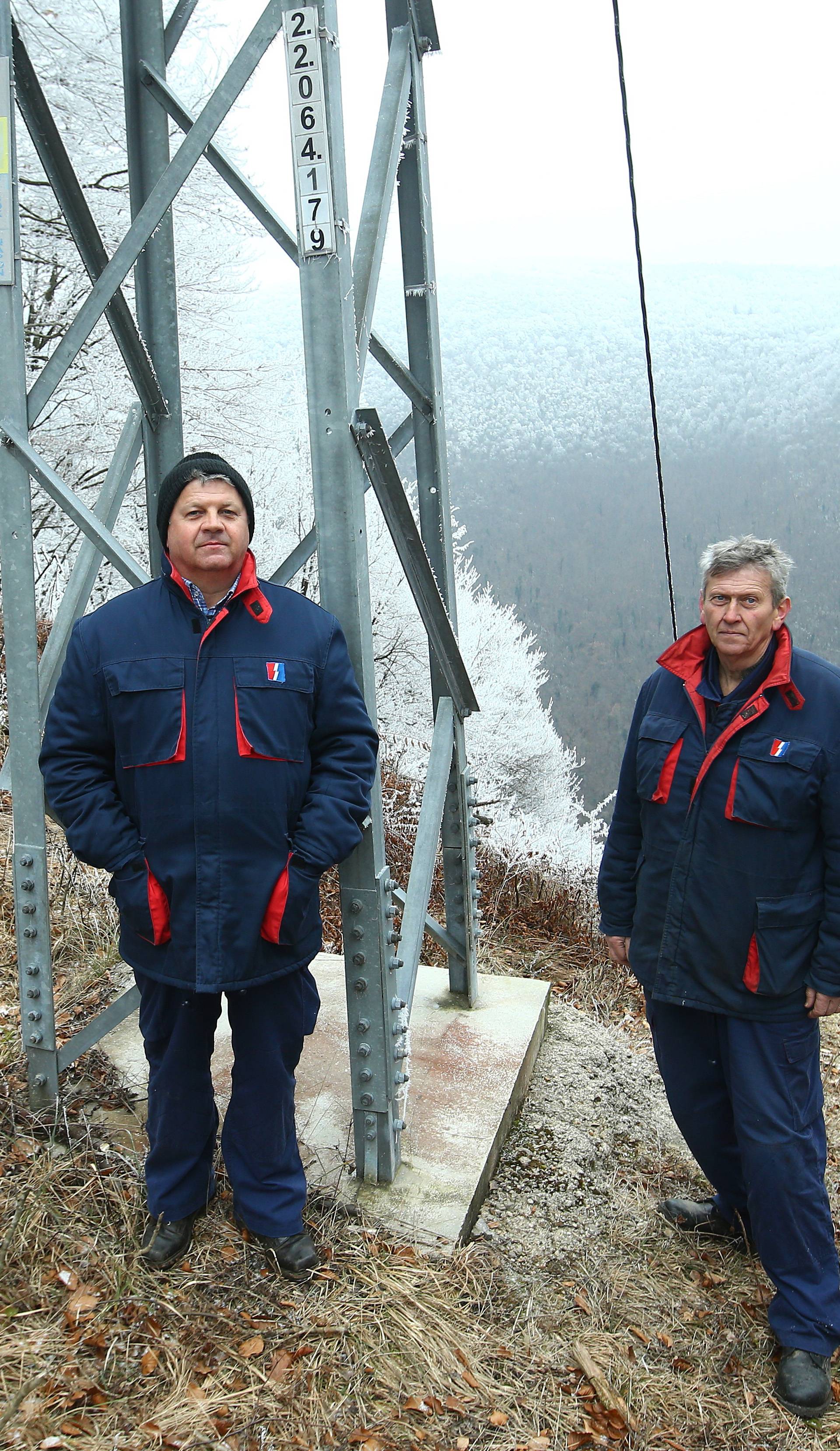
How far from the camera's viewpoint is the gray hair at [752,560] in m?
2.58

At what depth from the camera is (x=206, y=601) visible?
2.50 meters

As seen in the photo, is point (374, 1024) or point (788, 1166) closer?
point (788, 1166)

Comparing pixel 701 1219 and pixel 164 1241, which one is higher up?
pixel 164 1241

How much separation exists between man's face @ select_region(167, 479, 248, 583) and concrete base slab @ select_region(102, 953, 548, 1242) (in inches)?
71.7

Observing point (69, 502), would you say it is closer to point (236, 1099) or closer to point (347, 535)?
point (347, 535)

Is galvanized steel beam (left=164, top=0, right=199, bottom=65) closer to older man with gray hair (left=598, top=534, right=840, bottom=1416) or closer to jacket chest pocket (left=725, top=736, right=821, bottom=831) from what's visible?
older man with gray hair (left=598, top=534, right=840, bottom=1416)

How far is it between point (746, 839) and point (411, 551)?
1.26m

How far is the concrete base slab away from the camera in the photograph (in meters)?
2.94

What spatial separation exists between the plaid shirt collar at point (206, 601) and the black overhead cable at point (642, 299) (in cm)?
195

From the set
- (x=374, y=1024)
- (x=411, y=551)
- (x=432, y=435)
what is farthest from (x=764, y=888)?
(x=432, y=435)

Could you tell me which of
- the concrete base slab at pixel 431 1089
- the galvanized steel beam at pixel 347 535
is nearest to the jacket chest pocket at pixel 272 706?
the galvanized steel beam at pixel 347 535

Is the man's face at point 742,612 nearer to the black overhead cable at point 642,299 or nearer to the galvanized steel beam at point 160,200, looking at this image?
the black overhead cable at point 642,299

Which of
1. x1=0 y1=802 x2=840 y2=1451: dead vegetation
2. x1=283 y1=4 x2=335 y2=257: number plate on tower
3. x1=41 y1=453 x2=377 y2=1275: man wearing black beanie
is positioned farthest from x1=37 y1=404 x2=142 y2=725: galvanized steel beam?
x1=0 y1=802 x2=840 y2=1451: dead vegetation

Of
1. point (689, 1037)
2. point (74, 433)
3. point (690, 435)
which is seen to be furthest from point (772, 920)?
point (690, 435)
